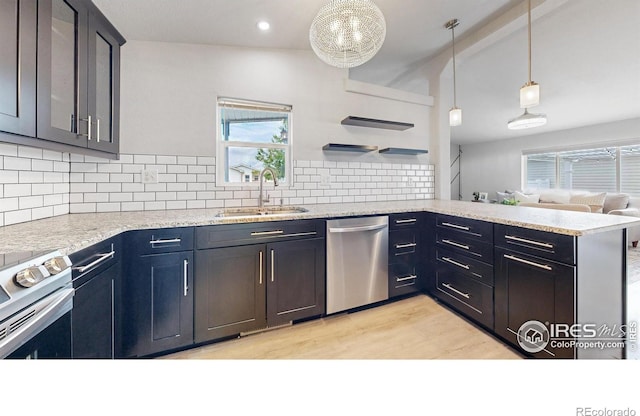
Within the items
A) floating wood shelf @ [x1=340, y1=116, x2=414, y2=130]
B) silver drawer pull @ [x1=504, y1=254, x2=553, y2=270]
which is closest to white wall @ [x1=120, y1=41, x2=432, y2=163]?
floating wood shelf @ [x1=340, y1=116, x2=414, y2=130]

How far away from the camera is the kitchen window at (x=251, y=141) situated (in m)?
2.44

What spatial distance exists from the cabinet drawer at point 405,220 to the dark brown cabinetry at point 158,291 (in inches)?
63.7

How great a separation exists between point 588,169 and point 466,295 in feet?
20.4

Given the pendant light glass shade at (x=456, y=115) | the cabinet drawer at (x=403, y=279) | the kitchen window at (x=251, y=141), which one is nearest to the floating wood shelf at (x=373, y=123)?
the pendant light glass shade at (x=456, y=115)

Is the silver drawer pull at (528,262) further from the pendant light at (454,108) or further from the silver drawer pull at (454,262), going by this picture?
the pendant light at (454,108)

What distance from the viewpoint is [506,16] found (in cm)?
240

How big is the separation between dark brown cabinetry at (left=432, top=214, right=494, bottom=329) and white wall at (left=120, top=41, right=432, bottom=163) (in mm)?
1254

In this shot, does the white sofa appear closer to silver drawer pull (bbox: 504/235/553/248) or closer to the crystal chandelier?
silver drawer pull (bbox: 504/235/553/248)

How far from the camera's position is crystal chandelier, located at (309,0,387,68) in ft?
4.87

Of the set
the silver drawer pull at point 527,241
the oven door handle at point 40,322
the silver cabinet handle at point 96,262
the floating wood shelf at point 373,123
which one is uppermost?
the floating wood shelf at point 373,123

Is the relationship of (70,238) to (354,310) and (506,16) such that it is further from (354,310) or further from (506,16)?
(506,16)

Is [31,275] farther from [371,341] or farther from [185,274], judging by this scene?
[371,341]
